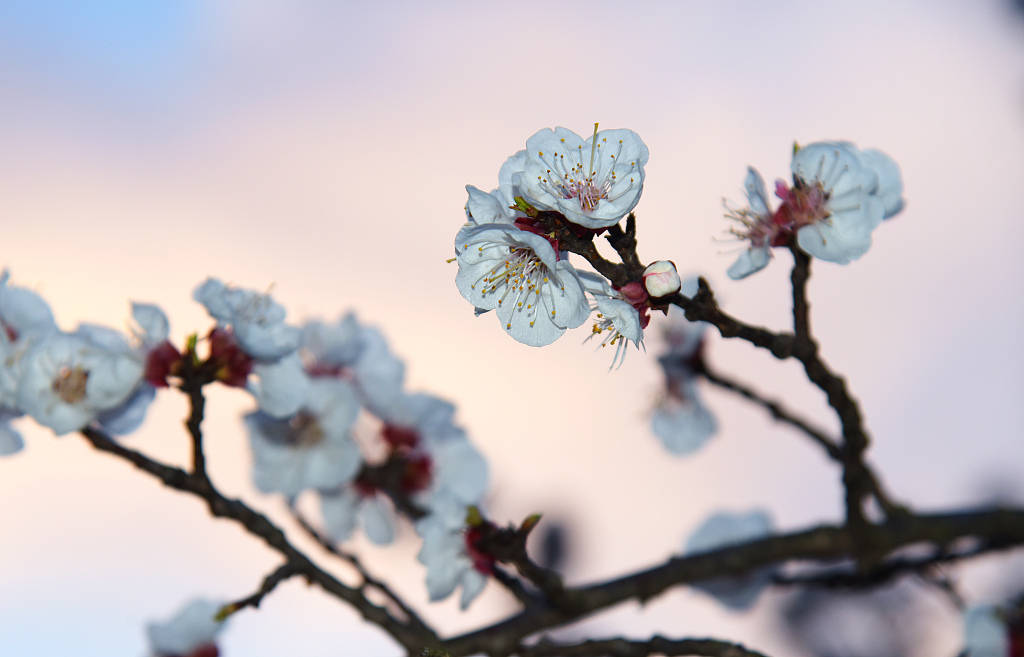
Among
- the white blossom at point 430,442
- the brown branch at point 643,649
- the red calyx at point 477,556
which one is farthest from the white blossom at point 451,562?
the white blossom at point 430,442

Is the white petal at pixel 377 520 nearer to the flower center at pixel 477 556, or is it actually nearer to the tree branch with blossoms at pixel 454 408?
the tree branch with blossoms at pixel 454 408

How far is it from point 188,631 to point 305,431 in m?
0.58

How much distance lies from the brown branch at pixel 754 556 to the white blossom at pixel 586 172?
0.86 m

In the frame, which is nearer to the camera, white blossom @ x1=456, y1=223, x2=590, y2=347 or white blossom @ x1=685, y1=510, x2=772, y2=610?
white blossom @ x1=456, y1=223, x2=590, y2=347

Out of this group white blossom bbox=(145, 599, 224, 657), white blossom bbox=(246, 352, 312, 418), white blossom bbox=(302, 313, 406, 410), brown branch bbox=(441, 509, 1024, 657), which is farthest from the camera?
white blossom bbox=(302, 313, 406, 410)

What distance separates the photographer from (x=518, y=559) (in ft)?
5.55

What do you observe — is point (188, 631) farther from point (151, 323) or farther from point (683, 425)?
point (683, 425)

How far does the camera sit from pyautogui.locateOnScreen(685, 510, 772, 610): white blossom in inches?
107

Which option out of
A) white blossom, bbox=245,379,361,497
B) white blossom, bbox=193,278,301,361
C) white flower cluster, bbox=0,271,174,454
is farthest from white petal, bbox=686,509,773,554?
white flower cluster, bbox=0,271,174,454

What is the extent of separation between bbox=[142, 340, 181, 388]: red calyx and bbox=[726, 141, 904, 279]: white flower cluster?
122cm

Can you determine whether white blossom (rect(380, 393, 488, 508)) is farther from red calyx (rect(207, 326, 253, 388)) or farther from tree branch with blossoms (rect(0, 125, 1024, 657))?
red calyx (rect(207, 326, 253, 388))

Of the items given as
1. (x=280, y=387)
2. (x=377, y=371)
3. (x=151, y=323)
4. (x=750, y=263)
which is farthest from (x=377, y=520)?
(x=750, y=263)

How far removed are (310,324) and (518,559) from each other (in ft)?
3.83

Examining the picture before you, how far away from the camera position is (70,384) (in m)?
1.76
